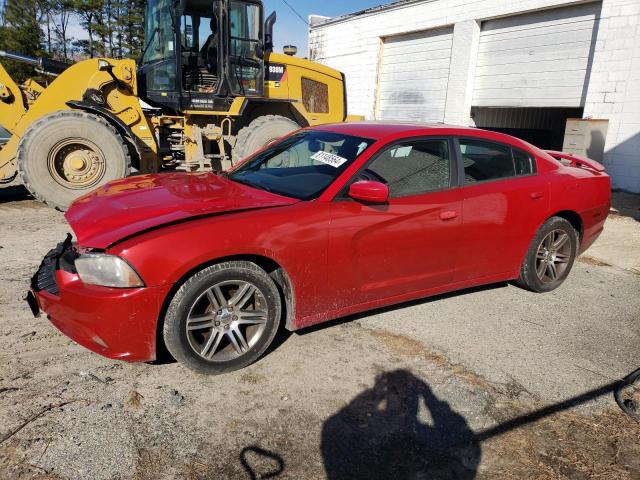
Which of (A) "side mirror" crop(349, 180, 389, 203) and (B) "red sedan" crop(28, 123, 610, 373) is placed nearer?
(B) "red sedan" crop(28, 123, 610, 373)

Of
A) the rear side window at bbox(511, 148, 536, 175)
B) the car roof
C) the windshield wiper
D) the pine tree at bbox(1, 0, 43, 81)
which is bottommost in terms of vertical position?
the windshield wiper

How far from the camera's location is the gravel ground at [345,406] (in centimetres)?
225

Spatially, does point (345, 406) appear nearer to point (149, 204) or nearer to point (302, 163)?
point (149, 204)

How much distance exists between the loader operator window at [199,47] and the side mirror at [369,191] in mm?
5525

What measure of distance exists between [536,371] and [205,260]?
7.40ft

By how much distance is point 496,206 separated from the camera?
3.87 meters

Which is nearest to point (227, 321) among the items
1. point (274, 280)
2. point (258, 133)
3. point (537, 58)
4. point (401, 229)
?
point (274, 280)

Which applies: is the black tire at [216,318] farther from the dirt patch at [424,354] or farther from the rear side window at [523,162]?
the rear side window at [523,162]

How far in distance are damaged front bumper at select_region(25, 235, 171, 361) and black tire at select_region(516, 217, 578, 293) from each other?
3219mm

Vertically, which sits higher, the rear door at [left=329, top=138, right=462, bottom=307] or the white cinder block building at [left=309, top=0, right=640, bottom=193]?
the white cinder block building at [left=309, top=0, right=640, bottom=193]

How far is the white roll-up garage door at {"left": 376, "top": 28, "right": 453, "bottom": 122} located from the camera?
44.2 feet

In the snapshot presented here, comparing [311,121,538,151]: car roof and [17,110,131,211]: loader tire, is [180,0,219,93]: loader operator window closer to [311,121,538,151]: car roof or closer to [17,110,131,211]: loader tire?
[17,110,131,211]: loader tire

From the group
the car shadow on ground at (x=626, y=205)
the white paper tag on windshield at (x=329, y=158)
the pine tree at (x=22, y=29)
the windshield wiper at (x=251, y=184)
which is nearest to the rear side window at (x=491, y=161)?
the white paper tag on windshield at (x=329, y=158)

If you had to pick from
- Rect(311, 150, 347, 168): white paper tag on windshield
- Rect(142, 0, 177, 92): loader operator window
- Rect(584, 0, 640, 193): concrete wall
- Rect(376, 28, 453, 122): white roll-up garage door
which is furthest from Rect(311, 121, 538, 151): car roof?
Rect(376, 28, 453, 122): white roll-up garage door
